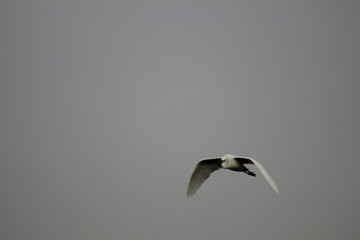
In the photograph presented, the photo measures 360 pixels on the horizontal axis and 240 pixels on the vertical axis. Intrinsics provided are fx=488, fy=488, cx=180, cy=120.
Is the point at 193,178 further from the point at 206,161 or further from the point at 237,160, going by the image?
the point at 237,160

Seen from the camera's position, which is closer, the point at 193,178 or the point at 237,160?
the point at 237,160

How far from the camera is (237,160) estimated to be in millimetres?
4699

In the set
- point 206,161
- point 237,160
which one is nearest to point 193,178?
point 206,161

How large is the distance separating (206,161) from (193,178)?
0.30m

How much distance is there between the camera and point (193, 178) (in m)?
5.25

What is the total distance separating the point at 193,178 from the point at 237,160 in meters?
0.73

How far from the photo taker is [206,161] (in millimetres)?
5066

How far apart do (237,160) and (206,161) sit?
463mm

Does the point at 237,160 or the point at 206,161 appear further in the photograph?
the point at 206,161
